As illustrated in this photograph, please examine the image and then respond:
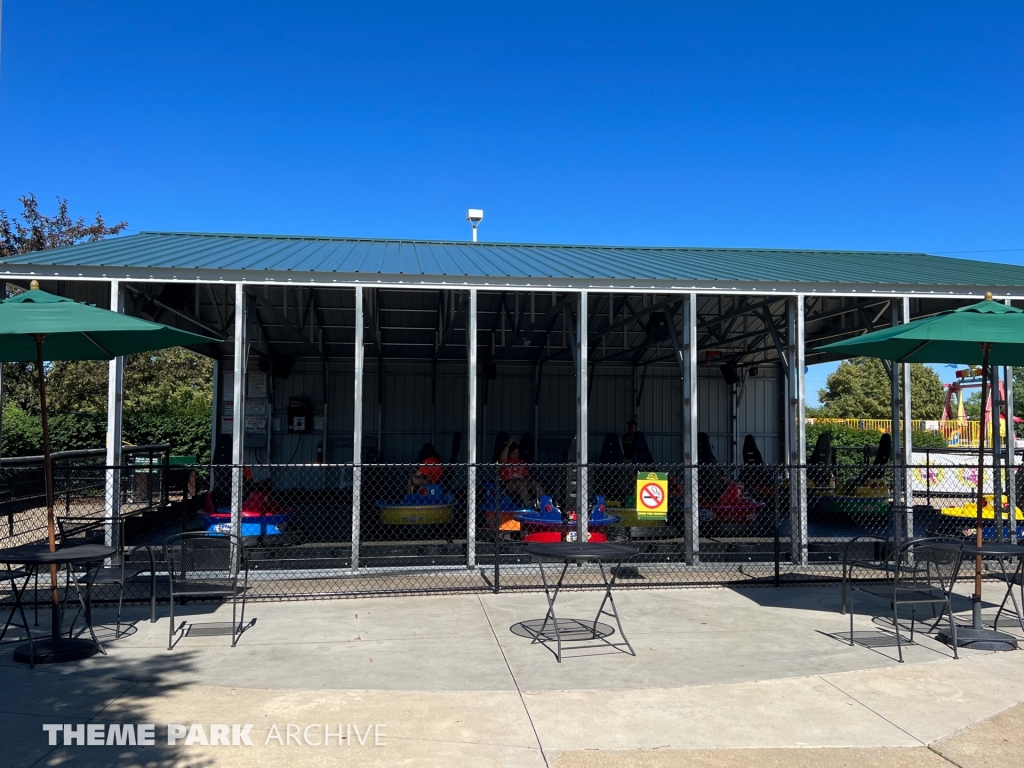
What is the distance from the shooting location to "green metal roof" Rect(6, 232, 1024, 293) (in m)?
9.67

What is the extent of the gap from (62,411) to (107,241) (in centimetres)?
1095

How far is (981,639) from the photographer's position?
6.76 meters

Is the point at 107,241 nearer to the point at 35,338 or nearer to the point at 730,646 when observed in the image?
the point at 35,338

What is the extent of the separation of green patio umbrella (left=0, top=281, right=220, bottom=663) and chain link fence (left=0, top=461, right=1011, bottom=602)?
138 cm

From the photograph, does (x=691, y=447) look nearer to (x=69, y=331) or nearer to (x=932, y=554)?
(x=932, y=554)

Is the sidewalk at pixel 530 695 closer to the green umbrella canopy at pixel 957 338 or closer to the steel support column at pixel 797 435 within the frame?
the steel support column at pixel 797 435

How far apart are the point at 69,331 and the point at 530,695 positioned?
169 inches

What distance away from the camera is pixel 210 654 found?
636 centimetres

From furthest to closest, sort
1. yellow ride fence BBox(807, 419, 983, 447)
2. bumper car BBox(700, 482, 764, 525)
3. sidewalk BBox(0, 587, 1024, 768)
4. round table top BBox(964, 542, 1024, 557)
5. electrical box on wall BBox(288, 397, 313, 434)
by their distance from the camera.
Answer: yellow ride fence BBox(807, 419, 983, 447) < electrical box on wall BBox(288, 397, 313, 434) < bumper car BBox(700, 482, 764, 525) < round table top BBox(964, 542, 1024, 557) < sidewalk BBox(0, 587, 1024, 768)

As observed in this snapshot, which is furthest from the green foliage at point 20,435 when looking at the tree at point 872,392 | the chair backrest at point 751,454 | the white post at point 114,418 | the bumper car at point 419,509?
the tree at point 872,392

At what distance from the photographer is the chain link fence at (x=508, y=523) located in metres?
9.23

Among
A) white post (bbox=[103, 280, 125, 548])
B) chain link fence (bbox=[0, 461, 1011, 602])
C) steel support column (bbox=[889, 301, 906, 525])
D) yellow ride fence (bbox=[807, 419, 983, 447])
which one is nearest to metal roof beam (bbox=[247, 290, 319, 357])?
chain link fence (bbox=[0, 461, 1011, 602])

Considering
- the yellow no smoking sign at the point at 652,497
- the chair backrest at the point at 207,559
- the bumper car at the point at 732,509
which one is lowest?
the chair backrest at the point at 207,559

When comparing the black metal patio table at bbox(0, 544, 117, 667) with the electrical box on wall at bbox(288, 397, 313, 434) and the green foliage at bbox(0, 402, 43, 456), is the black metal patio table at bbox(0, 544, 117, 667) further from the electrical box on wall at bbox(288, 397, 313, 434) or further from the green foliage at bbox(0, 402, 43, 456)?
the green foliage at bbox(0, 402, 43, 456)
